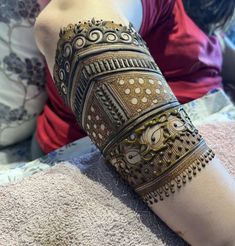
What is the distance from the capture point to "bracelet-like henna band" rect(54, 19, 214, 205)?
52 cm

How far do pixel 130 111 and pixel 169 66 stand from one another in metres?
0.26

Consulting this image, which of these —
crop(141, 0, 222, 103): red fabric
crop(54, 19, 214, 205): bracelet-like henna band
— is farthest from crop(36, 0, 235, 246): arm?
crop(141, 0, 222, 103): red fabric

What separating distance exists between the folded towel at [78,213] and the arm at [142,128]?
2 cm

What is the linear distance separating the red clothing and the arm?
7.4 inches

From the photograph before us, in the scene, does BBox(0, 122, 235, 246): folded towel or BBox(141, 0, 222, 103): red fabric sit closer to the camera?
BBox(0, 122, 235, 246): folded towel

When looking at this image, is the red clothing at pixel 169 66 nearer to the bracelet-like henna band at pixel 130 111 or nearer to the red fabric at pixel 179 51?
the red fabric at pixel 179 51

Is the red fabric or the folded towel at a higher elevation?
the red fabric

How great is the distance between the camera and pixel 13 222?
0.53m

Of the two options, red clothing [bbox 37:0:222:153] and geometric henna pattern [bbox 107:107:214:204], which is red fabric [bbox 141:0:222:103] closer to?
red clothing [bbox 37:0:222:153]

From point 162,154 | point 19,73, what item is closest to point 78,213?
point 162,154

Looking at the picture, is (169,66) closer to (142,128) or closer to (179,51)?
(179,51)

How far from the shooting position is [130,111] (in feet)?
1.71

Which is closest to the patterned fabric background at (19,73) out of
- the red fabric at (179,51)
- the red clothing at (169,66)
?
the red clothing at (169,66)

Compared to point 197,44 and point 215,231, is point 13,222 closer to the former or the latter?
point 215,231
